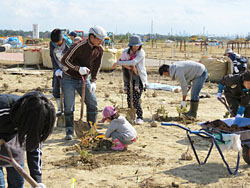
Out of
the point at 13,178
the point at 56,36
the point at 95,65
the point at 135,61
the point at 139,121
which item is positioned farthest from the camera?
the point at 139,121

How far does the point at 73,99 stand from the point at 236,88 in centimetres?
262

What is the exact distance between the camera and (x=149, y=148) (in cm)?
566

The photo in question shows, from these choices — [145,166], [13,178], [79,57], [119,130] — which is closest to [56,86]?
[79,57]

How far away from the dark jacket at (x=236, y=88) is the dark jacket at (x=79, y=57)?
2.09m

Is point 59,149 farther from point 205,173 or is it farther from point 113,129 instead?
point 205,173

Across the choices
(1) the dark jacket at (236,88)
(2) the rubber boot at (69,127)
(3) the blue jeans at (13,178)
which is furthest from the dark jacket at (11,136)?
(1) the dark jacket at (236,88)

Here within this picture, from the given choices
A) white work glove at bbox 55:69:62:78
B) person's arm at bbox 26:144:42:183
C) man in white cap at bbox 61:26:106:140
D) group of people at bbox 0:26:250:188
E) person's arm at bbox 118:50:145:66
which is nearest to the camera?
group of people at bbox 0:26:250:188

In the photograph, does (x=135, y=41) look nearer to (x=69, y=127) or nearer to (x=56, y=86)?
(x=56, y=86)

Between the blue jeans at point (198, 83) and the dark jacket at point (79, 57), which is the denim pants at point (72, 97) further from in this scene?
the blue jeans at point (198, 83)

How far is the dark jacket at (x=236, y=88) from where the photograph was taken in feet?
18.7

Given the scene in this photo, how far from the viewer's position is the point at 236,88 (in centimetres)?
615

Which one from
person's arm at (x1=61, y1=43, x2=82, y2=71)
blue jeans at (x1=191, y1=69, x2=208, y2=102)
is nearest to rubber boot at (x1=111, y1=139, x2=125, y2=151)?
person's arm at (x1=61, y1=43, x2=82, y2=71)

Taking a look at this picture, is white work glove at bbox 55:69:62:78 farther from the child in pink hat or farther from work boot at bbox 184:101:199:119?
work boot at bbox 184:101:199:119

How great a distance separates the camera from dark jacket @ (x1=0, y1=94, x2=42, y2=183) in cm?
257
